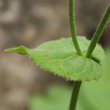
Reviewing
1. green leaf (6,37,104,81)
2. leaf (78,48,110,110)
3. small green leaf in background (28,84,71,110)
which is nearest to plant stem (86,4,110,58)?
green leaf (6,37,104,81)

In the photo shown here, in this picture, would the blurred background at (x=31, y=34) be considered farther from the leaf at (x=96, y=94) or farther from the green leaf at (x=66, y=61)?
the green leaf at (x=66, y=61)

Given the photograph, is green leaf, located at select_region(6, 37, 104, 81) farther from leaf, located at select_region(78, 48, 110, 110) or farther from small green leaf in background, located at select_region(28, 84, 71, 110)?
small green leaf in background, located at select_region(28, 84, 71, 110)

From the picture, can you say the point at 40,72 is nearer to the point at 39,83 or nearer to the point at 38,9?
the point at 39,83

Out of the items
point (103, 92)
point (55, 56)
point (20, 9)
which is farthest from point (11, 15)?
point (55, 56)

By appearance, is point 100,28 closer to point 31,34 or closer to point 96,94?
point 96,94

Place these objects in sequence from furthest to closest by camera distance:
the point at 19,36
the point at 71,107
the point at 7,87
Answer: the point at 19,36 → the point at 7,87 → the point at 71,107

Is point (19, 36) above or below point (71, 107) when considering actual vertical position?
below
